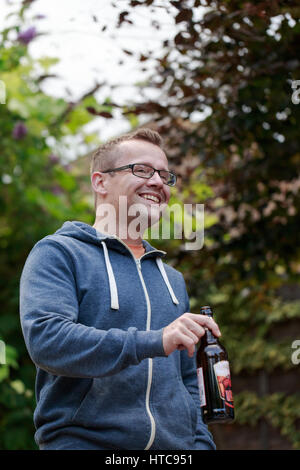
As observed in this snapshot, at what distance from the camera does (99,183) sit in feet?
7.46

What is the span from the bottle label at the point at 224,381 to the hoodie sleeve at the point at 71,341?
1.10 feet

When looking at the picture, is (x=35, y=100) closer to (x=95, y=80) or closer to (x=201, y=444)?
(x=95, y=80)

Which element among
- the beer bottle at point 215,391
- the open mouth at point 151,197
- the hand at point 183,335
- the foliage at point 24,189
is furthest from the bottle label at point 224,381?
the foliage at point 24,189

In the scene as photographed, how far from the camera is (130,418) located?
1.75 meters

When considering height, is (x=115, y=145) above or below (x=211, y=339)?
above

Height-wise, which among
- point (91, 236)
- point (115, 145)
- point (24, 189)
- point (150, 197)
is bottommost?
point (91, 236)

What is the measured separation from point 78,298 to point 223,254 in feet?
8.59

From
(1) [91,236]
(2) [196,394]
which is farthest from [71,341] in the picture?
(2) [196,394]

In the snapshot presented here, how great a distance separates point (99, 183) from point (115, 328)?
0.69m

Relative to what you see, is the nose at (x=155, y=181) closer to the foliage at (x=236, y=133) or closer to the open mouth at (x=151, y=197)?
the open mouth at (x=151, y=197)

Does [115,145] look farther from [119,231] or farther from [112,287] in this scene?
[112,287]

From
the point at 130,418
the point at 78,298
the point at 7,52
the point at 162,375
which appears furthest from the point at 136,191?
the point at 7,52

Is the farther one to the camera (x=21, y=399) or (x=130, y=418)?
(x=21, y=399)

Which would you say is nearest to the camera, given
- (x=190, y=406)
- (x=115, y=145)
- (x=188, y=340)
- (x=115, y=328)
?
(x=188, y=340)
